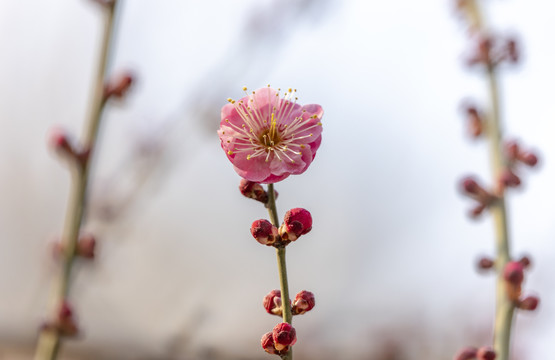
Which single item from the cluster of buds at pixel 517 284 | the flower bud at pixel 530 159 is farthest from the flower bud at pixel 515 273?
the flower bud at pixel 530 159

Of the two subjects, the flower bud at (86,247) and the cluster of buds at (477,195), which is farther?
the cluster of buds at (477,195)

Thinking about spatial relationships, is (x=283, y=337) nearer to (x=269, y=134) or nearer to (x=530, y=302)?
(x=269, y=134)

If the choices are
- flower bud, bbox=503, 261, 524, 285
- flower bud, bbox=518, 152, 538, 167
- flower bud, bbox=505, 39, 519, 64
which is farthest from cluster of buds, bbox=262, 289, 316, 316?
flower bud, bbox=505, 39, 519, 64

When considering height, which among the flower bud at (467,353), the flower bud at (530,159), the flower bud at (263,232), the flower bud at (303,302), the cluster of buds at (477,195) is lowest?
the flower bud at (467,353)

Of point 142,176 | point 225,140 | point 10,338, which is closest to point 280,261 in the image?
point 225,140

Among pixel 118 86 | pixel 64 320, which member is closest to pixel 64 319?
pixel 64 320

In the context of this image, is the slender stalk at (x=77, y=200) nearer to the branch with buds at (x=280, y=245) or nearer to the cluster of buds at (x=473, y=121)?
the branch with buds at (x=280, y=245)
